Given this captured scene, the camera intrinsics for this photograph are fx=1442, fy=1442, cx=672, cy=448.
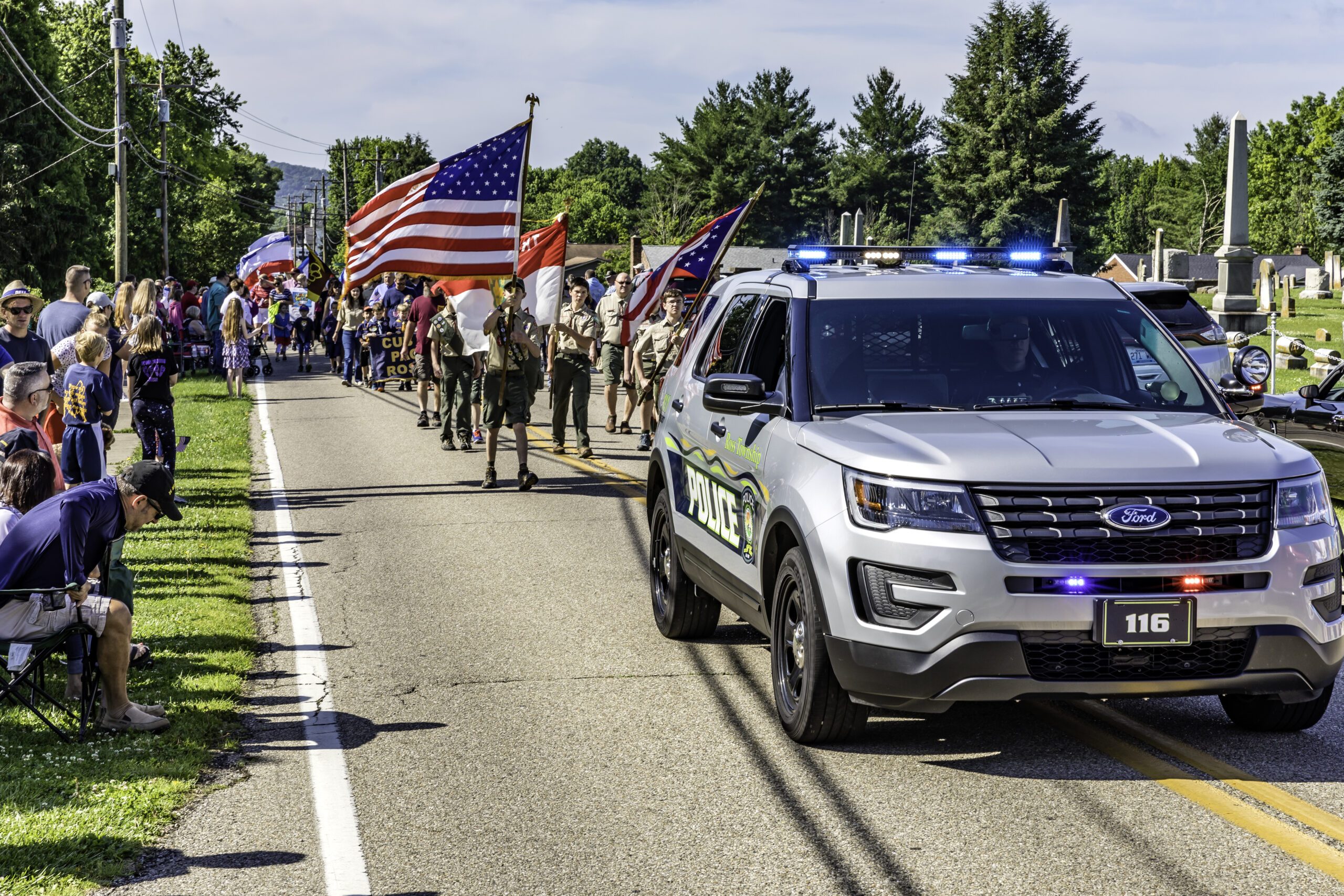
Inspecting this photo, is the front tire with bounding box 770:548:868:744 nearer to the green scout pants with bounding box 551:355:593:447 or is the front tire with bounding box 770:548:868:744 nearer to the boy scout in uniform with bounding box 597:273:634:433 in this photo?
the green scout pants with bounding box 551:355:593:447

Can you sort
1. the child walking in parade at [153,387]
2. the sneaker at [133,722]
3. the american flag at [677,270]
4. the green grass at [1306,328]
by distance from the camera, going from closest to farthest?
the sneaker at [133,722]
the child walking in parade at [153,387]
the american flag at [677,270]
the green grass at [1306,328]

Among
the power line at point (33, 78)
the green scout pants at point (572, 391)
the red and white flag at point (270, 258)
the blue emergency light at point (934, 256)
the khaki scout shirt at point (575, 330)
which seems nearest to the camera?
the blue emergency light at point (934, 256)

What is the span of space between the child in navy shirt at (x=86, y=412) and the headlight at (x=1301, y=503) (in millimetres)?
6852

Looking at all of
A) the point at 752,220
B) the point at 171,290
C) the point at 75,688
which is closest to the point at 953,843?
the point at 75,688

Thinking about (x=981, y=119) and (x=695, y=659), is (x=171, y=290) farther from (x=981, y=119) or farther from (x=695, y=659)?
(x=981, y=119)

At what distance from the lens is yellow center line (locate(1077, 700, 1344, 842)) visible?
507 cm

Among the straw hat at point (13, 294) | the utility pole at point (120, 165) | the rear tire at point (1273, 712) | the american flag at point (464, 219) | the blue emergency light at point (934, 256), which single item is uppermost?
the utility pole at point (120, 165)

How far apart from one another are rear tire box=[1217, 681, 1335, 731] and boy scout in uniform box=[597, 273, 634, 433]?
1324cm

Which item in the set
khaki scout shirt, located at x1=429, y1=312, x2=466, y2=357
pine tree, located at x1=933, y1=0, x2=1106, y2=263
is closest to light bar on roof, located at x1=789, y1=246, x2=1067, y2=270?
khaki scout shirt, located at x1=429, y1=312, x2=466, y2=357

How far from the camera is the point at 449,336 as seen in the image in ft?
58.0

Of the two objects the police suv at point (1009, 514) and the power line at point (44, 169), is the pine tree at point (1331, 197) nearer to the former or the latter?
the power line at point (44, 169)

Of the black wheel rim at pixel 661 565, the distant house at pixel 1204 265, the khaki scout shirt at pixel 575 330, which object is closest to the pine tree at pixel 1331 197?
the distant house at pixel 1204 265

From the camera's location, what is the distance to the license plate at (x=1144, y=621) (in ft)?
17.0

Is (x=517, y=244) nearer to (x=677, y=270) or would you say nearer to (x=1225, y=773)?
(x=677, y=270)
